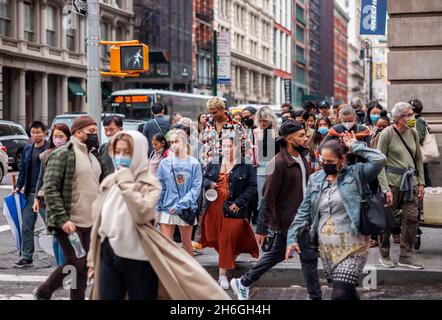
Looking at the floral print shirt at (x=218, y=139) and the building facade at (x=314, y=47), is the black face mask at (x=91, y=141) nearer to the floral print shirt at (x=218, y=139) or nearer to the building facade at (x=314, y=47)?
the floral print shirt at (x=218, y=139)

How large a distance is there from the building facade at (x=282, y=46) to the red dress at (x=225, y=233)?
251ft

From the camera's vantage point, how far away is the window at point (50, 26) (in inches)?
1821

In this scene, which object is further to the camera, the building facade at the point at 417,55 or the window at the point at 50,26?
the window at the point at 50,26

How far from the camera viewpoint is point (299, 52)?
4200 inches

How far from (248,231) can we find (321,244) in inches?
104

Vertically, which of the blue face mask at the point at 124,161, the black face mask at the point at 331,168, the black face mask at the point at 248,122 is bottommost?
the black face mask at the point at 331,168

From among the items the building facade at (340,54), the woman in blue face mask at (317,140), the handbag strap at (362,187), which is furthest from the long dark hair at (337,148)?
the building facade at (340,54)

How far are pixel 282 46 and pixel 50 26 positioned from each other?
56978 millimetres

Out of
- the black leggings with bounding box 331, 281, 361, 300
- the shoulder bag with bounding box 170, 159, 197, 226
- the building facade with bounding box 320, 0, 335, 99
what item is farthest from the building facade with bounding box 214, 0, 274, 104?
the black leggings with bounding box 331, 281, 361, 300

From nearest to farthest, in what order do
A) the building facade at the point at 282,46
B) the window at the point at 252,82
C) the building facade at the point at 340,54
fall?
1. the window at the point at 252,82
2. the building facade at the point at 282,46
3. the building facade at the point at 340,54

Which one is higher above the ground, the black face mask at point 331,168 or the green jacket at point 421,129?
the green jacket at point 421,129

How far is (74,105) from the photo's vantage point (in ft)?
168

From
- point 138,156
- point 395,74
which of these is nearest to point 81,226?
point 138,156
